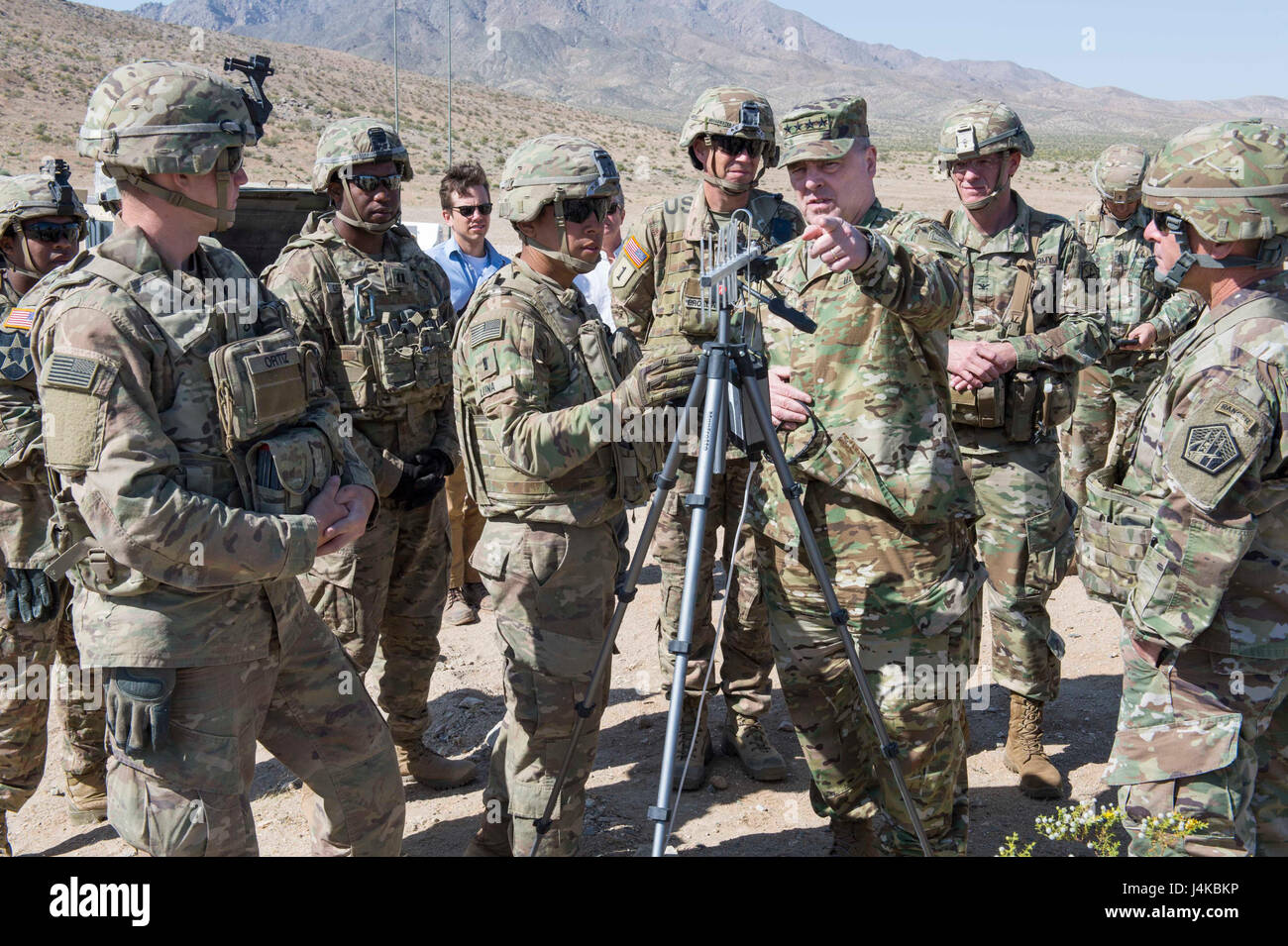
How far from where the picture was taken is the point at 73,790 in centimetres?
520

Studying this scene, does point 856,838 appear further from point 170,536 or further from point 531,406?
point 170,536

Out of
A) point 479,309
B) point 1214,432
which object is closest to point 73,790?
point 479,309

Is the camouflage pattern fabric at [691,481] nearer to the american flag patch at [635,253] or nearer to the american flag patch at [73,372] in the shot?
the american flag patch at [635,253]

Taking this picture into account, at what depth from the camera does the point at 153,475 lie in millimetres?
2959

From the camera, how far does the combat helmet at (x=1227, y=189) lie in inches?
118

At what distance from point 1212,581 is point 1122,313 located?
521 centimetres

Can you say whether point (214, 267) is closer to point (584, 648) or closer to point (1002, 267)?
point (584, 648)

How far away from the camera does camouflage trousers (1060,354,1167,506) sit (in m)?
7.89

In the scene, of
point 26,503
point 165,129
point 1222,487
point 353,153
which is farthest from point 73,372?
point 1222,487

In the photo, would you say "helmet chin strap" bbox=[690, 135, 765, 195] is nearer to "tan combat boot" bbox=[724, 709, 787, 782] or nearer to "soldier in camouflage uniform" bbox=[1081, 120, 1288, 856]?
"soldier in camouflage uniform" bbox=[1081, 120, 1288, 856]

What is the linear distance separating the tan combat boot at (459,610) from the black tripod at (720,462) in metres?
3.94

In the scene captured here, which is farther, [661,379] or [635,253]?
[635,253]

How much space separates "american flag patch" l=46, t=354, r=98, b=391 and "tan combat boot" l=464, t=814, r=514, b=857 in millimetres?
2324
